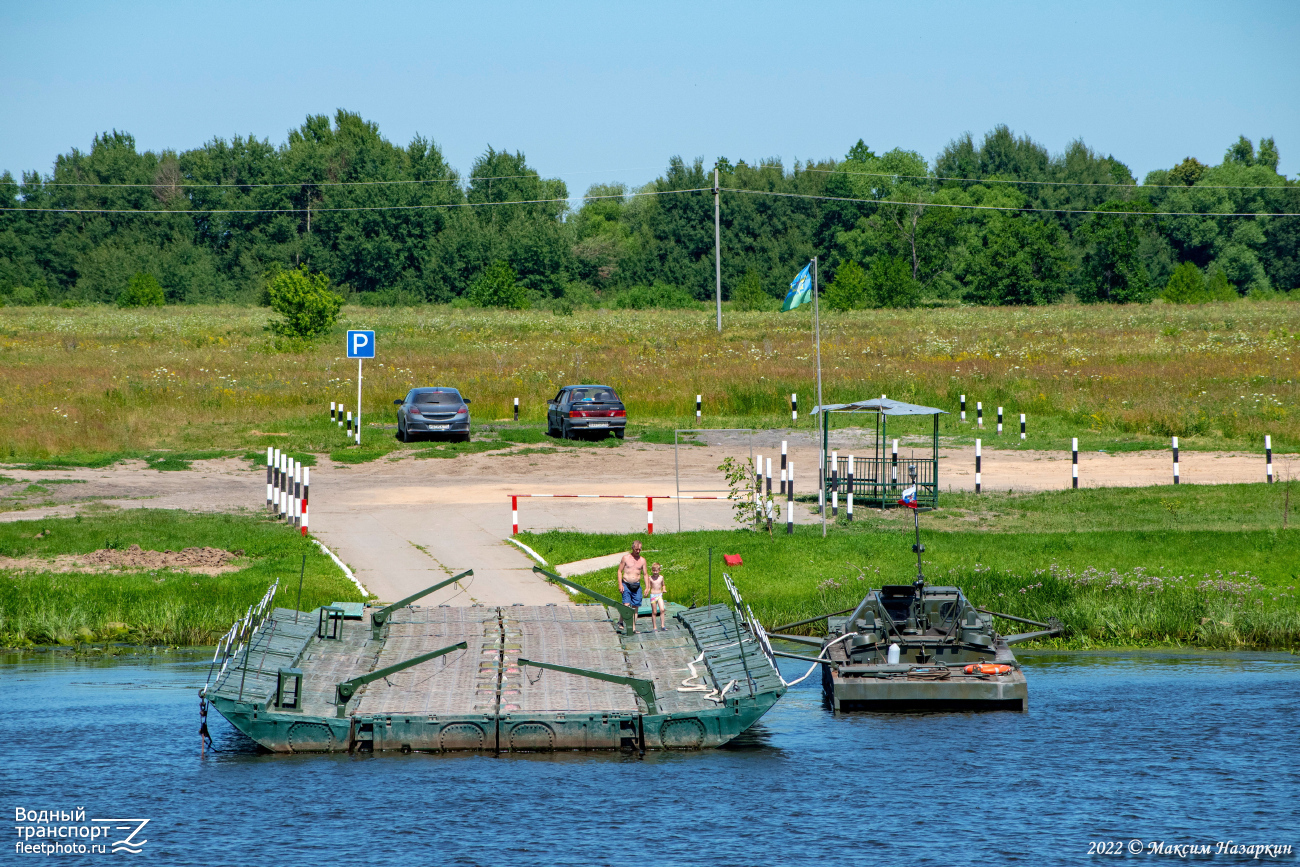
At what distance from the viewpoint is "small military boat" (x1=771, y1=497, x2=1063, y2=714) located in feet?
54.4

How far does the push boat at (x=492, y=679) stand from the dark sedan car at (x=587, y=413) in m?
21.3

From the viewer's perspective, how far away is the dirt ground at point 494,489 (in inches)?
960

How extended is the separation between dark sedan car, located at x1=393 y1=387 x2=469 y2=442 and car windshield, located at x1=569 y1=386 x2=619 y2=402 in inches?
137

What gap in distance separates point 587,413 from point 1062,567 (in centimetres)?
2101

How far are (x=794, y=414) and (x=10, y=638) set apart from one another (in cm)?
2953

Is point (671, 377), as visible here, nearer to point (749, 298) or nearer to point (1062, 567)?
point (1062, 567)

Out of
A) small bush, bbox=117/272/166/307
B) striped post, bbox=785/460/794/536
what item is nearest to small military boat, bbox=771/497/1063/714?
striped post, bbox=785/460/794/536

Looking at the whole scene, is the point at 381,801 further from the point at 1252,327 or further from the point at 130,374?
the point at 1252,327

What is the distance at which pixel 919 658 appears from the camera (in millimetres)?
17531

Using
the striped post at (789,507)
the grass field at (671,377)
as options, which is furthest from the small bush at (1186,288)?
the striped post at (789,507)

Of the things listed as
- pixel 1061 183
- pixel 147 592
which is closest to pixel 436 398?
pixel 147 592

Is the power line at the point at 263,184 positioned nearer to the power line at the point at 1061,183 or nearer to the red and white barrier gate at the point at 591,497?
the power line at the point at 1061,183

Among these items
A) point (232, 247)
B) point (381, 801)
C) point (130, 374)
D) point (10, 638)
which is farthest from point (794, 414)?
point (232, 247)

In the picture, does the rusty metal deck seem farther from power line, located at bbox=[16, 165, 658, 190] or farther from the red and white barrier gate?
power line, located at bbox=[16, 165, 658, 190]
